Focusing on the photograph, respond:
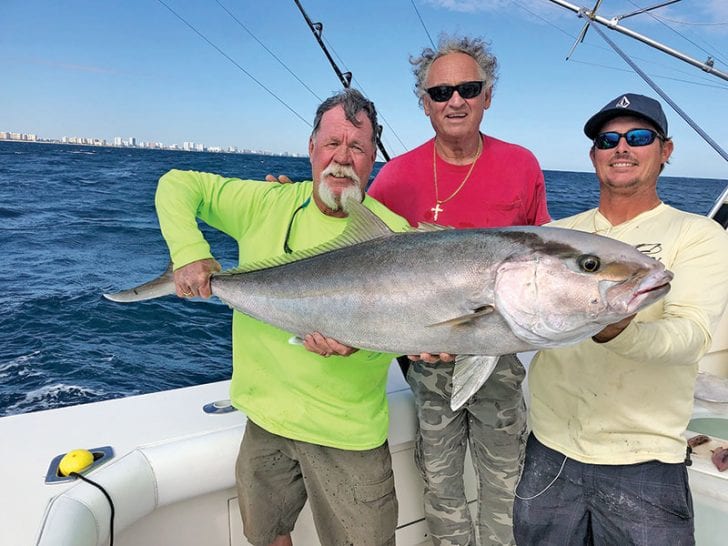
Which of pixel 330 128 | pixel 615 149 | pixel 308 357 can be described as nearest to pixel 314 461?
pixel 308 357

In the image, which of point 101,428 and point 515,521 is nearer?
point 515,521

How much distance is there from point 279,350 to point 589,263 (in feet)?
4.79

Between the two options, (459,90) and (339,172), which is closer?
(339,172)

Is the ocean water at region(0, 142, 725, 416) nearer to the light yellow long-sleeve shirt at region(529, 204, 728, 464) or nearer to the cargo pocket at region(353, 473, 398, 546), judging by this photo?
the cargo pocket at region(353, 473, 398, 546)

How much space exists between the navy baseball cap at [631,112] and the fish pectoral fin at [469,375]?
3.91 ft

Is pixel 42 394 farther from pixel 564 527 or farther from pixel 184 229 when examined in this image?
pixel 564 527

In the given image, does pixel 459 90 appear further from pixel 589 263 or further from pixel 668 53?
pixel 668 53

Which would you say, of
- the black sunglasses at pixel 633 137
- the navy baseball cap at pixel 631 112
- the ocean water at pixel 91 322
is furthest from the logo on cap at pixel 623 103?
the ocean water at pixel 91 322

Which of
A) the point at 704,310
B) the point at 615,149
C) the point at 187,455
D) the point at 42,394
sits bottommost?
the point at 42,394

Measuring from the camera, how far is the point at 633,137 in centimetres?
224

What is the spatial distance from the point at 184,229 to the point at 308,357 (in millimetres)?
883

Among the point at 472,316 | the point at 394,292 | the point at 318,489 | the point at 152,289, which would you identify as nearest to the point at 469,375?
the point at 472,316

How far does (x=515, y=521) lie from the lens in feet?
8.30

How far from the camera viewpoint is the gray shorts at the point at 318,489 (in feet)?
8.08
